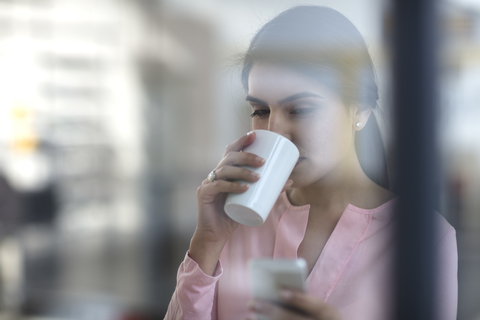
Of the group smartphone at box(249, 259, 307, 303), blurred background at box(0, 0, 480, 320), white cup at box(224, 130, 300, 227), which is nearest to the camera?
smartphone at box(249, 259, 307, 303)

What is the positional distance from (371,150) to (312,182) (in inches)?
3.7

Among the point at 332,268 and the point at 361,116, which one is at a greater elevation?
the point at 361,116

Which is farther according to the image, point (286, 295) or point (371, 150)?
point (371, 150)

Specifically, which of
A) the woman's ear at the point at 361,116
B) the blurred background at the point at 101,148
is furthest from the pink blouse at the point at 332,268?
the blurred background at the point at 101,148

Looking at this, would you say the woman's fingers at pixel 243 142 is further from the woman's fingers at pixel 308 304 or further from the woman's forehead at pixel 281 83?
the woman's fingers at pixel 308 304

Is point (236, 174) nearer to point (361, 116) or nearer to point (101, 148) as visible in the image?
point (361, 116)

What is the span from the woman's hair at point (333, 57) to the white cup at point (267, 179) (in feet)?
0.31

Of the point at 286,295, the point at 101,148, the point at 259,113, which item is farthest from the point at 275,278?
the point at 101,148

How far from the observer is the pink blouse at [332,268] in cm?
43

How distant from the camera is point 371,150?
0.59 metres

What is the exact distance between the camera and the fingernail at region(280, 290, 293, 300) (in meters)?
0.36

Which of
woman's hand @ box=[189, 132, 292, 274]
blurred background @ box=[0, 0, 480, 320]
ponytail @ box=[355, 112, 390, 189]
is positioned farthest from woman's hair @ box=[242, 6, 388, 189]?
blurred background @ box=[0, 0, 480, 320]

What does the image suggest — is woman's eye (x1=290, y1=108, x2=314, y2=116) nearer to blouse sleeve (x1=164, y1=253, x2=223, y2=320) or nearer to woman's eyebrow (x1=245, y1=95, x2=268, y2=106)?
woman's eyebrow (x1=245, y1=95, x2=268, y2=106)

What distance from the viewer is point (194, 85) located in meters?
2.61
